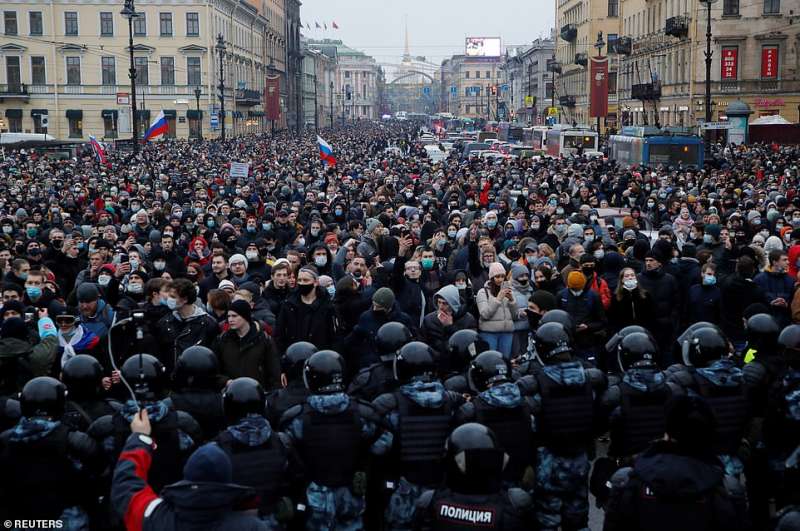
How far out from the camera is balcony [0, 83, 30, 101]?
246 feet

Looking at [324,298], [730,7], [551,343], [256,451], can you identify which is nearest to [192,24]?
[730,7]

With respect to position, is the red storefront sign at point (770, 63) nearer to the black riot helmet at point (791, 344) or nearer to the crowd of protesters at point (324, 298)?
the crowd of protesters at point (324, 298)

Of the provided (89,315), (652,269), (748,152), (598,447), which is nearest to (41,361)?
(89,315)

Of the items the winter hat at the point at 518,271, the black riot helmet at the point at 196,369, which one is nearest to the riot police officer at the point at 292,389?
the black riot helmet at the point at 196,369

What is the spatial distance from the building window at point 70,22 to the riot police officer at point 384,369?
74.8m

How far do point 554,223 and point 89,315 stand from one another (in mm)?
8249

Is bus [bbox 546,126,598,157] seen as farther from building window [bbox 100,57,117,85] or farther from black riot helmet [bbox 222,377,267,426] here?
black riot helmet [bbox 222,377,267,426]

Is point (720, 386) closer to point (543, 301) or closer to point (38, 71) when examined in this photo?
point (543, 301)

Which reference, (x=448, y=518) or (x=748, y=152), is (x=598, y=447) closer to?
(x=448, y=518)

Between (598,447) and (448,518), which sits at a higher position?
(448,518)

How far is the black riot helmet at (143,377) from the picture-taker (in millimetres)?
5816

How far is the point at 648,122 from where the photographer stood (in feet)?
231

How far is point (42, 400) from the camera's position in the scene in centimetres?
539

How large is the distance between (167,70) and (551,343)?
74.7 m
